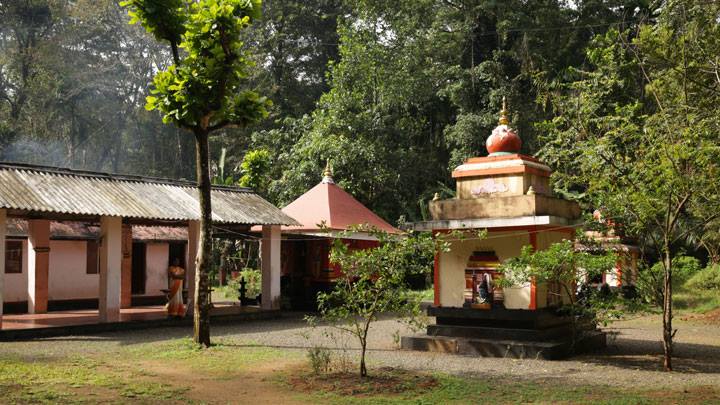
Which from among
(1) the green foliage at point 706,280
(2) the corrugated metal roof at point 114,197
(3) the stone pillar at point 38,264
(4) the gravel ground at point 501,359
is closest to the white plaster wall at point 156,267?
(3) the stone pillar at point 38,264

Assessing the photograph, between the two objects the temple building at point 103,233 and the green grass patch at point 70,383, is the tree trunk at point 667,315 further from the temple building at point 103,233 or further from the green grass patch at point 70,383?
the temple building at point 103,233

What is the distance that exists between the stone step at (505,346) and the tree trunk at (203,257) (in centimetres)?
370

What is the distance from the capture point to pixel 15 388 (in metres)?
8.34

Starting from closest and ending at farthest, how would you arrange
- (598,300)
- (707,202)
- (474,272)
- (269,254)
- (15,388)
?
(15,388) → (598,300) → (707,202) → (474,272) → (269,254)

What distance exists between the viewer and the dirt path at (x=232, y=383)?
26.7 ft

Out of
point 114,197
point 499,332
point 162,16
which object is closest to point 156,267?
point 114,197

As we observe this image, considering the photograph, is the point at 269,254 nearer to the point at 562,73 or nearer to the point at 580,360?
the point at 580,360

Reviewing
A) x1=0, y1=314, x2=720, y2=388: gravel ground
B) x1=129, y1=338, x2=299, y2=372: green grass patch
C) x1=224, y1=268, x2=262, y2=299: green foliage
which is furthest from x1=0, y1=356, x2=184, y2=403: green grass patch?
x1=224, y1=268, x2=262, y2=299: green foliage

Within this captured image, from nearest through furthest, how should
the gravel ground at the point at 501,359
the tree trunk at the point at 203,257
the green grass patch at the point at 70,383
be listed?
the green grass patch at the point at 70,383
the gravel ground at the point at 501,359
the tree trunk at the point at 203,257

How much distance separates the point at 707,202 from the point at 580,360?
3.54 meters

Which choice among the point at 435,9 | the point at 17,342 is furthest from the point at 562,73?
the point at 17,342

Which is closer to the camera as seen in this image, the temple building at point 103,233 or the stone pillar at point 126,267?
the temple building at point 103,233

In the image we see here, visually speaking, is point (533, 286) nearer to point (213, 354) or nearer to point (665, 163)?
point (665, 163)

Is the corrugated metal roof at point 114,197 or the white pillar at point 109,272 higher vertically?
the corrugated metal roof at point 114,197
